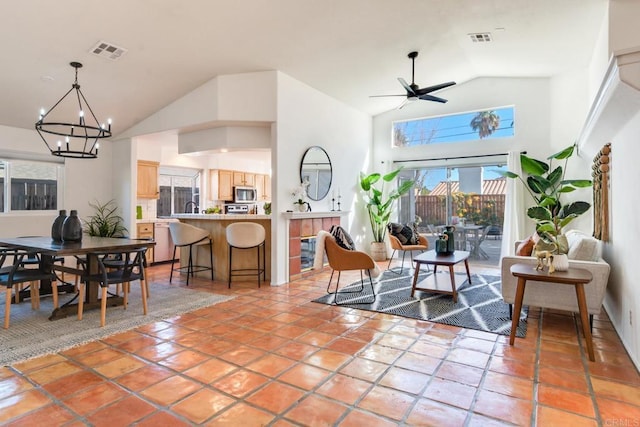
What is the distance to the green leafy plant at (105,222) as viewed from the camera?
6.09 m

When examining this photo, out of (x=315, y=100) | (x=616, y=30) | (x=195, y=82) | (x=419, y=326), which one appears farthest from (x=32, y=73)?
(x=616, y=30)

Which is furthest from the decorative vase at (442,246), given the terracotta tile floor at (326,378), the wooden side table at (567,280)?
the wooden side table at (567,280)

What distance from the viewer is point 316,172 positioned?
6.10 metres

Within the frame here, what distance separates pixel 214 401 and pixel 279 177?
3.54 meters

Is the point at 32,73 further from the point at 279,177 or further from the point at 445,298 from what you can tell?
the point at 445,298

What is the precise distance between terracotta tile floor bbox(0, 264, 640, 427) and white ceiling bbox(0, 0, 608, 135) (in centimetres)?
318

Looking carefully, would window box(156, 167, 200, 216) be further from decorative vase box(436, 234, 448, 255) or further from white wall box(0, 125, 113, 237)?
decorative vase box(436, 234, 448, 255)

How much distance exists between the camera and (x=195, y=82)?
A: 5.18 metres

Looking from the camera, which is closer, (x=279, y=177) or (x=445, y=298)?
(x=445, y=298)

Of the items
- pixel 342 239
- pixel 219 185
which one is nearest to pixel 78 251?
pixel 342 239

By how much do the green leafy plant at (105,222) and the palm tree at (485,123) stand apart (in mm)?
6865

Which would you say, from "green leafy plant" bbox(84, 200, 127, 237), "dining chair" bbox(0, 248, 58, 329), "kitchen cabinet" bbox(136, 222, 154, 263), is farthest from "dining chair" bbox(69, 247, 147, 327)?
"kitchen cabinet" bbox(136, 222, 154, 263)

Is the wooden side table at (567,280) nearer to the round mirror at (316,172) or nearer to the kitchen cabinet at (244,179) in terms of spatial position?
the round mirror at (316,172)

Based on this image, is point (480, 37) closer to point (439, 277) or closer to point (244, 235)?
point (439, 277)
